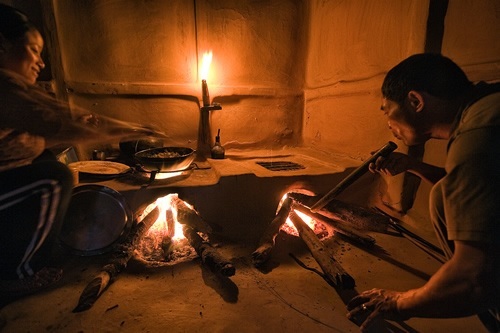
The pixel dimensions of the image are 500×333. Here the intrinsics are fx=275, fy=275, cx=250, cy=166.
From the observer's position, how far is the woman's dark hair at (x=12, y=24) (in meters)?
2.34

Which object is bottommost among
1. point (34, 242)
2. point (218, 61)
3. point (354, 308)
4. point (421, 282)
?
point (421, 282)

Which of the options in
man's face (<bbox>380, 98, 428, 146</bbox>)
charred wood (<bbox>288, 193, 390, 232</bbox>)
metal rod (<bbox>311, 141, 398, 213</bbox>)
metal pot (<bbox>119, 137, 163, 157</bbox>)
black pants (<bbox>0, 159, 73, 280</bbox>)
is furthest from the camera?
metal pot (<bbox>119, 137, 163, 157</bbox>)

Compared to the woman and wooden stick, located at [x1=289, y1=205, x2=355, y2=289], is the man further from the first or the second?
the woman

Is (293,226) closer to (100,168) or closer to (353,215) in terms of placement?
(353,215)

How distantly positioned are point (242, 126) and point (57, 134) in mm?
3746

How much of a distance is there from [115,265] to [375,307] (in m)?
2.47

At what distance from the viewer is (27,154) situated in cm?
253

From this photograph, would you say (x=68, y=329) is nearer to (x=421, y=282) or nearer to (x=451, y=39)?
(x=421, y=282)

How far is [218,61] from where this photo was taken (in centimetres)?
545

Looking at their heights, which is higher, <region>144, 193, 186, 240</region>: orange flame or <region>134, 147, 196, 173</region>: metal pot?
<region>134, 147, 196, 173</region>: metal pot

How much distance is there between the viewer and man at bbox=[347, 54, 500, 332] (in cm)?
145

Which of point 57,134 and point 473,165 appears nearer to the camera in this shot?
point 473,165

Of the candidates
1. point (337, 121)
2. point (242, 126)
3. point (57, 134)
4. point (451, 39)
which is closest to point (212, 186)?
point (57, 134)

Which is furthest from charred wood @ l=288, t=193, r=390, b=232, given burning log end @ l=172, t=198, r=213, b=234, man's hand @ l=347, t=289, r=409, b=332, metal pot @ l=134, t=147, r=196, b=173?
man's hand @ l=347, t=289, r=409, b=332
